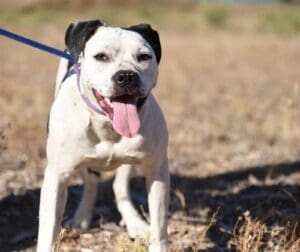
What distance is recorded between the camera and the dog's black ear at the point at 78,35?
11.4 feet

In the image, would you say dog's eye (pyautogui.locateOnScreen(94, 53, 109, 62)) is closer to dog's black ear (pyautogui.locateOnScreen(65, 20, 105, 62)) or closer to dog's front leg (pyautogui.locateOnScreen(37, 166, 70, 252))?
dog's black ear (pyautogui.locateOnScreen(65, 20, 105, 62))

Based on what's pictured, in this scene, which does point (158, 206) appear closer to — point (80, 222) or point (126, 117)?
point (126, 117)

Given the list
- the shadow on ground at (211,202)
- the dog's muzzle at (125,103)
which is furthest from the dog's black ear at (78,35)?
the shadow on ground at (211,202)

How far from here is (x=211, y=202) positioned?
4.99 m

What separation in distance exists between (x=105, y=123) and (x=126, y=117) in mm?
284

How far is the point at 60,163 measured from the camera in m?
3.51

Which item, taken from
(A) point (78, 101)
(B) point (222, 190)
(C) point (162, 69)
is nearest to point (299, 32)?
(C) point (162, 69)

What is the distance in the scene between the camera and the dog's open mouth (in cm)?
324

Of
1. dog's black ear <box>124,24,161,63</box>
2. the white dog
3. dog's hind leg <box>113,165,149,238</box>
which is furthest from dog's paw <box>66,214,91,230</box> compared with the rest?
dog's black ear <box>124,24,161,63</box>

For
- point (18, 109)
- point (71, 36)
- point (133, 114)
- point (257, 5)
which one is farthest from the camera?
point (257, 5)

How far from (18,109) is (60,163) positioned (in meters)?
4.91

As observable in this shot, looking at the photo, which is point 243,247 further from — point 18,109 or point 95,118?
point 18,109

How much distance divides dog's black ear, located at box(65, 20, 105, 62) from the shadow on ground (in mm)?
1303

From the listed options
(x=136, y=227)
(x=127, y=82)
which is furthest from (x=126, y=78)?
(x=136, y=227)
